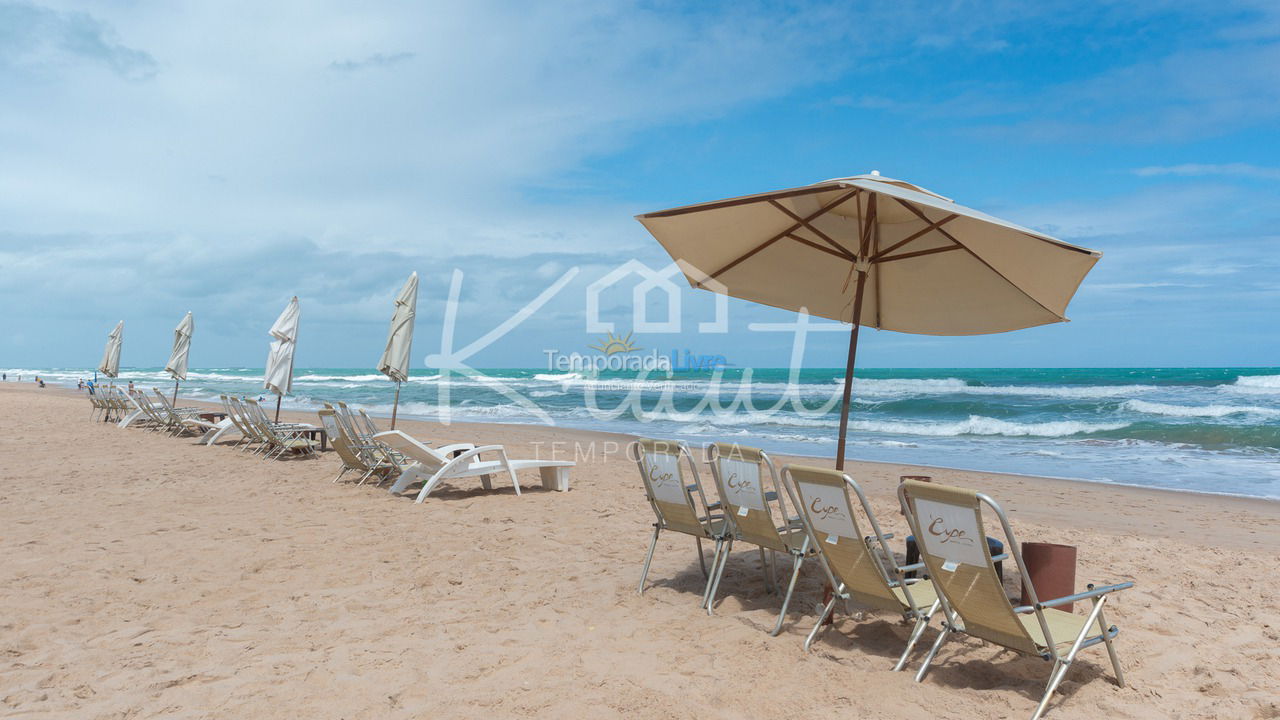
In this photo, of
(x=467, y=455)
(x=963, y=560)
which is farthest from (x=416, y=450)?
(x=963, y=560)

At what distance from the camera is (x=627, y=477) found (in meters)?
9.51

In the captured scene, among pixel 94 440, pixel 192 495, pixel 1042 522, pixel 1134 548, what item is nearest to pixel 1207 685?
pixel 1134 548

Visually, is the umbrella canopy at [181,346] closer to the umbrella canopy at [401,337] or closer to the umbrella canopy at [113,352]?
the umbrella canopy at [113,352]

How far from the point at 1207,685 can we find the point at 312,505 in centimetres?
689

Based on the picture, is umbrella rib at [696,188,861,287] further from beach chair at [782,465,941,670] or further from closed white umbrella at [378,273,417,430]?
closed white umbrella at [378,273,417,430]

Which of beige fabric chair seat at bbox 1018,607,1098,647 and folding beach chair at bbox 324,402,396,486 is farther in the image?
folding beach chair at bbox 324,402,396,486

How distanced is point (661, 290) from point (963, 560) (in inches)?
385

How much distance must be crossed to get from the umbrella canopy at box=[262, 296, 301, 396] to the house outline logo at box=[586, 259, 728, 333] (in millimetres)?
5078

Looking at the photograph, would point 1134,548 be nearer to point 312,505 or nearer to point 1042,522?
point 1042,522

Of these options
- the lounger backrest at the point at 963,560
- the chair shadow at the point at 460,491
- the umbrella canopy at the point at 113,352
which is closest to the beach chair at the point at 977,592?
the lounger backrest at the point at 963,560

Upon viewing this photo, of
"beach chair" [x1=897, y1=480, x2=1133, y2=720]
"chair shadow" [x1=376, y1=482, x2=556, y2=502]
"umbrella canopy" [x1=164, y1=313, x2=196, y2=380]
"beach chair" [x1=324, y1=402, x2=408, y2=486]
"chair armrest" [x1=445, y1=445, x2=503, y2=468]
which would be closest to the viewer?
"beach chair" [x1=897, y1=480, x2=1133, y2=720]

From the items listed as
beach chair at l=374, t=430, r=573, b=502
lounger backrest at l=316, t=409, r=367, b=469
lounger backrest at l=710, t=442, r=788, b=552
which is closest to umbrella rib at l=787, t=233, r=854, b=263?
lounger backrest at l=710, t=442, r=788, b=552

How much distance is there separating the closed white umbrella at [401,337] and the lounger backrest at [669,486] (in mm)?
5676

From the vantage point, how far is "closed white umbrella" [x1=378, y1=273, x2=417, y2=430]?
9.50 meters
